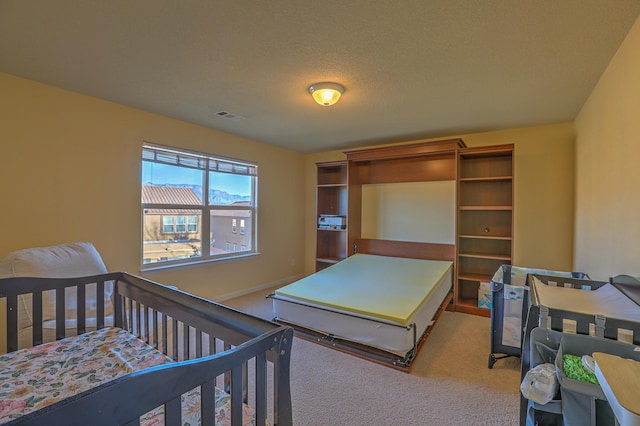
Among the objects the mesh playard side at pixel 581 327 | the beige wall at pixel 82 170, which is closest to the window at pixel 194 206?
the beige wall at pixel 82 170

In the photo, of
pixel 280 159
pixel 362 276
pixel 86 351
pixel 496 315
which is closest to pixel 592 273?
pixel 496 315

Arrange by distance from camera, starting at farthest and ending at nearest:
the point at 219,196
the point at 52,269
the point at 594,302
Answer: the point at 219,196
the point at 52,269
the point at 594,302

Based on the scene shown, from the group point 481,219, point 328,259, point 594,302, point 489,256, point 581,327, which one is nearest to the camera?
point 581,327

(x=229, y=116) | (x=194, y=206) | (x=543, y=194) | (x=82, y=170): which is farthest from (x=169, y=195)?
A: (x=543, y=194)

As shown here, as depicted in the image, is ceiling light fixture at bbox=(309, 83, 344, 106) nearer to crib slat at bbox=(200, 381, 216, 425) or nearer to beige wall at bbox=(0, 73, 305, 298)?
beige wall at bbox=(0, 73, 305, 298)

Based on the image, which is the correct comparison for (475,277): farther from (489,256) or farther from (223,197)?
(223,197)

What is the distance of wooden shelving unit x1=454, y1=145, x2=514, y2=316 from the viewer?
3555 millimetres

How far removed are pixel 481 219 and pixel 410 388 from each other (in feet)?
8.74

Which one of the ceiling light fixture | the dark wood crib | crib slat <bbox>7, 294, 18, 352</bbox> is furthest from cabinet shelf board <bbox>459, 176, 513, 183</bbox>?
crib slat <bbox>7, 294, 18, 352</bbox>

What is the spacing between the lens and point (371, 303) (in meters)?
2.46

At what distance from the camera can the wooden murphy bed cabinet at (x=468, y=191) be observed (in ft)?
11.8

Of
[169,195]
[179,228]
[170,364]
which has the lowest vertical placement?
[170,364]

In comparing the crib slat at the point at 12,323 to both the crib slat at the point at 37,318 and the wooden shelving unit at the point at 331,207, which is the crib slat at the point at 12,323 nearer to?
the crib slat at the point at 37,318

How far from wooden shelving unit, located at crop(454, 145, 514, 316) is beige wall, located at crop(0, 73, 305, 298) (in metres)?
3.23
